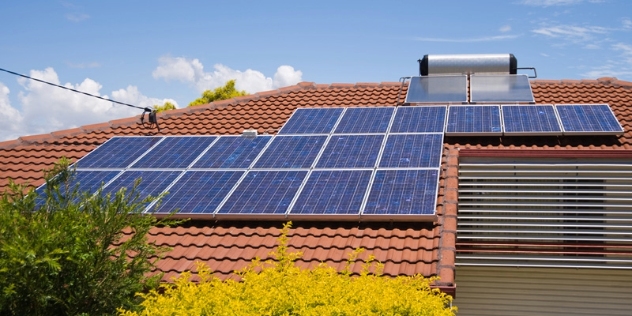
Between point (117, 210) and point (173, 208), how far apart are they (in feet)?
7.42

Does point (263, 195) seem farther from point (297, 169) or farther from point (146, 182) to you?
point (146, 182)

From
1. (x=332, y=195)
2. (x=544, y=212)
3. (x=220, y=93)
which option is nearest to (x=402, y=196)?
(x=332, y=195)

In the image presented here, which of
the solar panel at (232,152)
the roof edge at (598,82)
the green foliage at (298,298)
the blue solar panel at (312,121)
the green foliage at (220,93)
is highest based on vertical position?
the green foliage at (220,93)

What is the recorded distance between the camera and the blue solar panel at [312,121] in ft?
47.3

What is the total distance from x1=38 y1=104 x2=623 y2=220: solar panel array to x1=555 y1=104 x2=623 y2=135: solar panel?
0.06ft

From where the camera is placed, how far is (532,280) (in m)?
12.5

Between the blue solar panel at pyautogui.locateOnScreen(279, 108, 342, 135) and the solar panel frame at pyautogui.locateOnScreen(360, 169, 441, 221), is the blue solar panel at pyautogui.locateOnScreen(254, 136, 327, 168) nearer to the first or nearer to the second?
the blue solar panel at pyautogui.locateOnScreen(279, 108, 342, 135)

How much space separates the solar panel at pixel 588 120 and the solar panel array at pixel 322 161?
0.02 m

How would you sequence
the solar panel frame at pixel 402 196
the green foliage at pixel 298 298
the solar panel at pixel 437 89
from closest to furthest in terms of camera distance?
the green foliage at pixel 298 298
the solar panel frame at pixel 402 196
the solar panel at pixel 437 89

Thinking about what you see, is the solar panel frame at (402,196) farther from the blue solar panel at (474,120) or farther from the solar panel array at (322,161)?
the blue solar panel at (474,120)

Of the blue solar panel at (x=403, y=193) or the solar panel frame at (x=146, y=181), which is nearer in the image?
the blue solar panel at (x=403, y=193)

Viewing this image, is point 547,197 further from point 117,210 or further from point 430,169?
point 117,210

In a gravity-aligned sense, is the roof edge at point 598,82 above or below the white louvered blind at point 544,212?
above

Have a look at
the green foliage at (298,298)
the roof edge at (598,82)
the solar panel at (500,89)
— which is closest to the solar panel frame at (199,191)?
the green foliage at (298,298)
